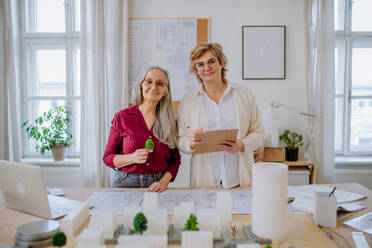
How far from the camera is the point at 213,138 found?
1862 mm

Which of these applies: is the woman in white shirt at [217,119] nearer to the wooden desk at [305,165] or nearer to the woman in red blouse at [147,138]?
the woman in red blouse at [147,138]

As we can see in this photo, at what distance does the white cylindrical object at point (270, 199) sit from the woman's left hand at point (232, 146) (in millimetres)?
744

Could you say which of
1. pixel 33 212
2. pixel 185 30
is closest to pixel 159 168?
pixel 33 212

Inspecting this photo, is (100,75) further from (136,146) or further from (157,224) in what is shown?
(157,224)

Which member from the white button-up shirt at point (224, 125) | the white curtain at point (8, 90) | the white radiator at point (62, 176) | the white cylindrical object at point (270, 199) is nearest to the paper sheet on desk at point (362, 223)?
the white cylindrical object at point (270, 199)

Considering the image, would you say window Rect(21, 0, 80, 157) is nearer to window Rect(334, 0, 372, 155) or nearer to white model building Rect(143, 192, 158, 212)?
white model building Rect(143, 192, 158, 212)

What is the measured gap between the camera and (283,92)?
143 inches

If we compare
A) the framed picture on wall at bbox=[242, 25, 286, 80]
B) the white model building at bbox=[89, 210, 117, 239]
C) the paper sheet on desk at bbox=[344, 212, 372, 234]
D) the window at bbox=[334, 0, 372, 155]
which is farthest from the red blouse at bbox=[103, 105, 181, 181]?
the window at bbox=[334, 0, 372, 155]

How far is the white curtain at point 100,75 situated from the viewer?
3.42 metres

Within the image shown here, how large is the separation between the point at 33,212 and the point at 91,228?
0.41 meters

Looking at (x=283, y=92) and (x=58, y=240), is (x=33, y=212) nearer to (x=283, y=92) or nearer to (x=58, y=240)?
(x=58, y=240)

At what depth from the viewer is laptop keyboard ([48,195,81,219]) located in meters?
1.48

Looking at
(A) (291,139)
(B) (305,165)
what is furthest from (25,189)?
(A) (291,139)

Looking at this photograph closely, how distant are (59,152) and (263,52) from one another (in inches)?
108
